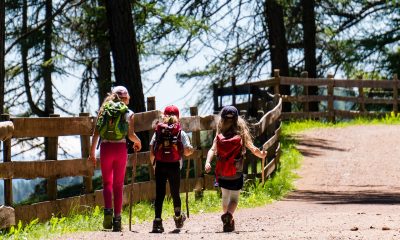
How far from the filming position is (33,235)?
31.1 ft

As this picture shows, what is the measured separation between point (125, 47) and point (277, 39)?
1039cm

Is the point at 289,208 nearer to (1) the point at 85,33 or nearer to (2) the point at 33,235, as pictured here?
(2) the point at 33,235

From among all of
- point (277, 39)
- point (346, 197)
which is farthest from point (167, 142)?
point (277, 39)

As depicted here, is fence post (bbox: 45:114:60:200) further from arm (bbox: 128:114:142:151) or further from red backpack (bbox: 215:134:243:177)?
red backpack (bbox: 215:134:243:177)

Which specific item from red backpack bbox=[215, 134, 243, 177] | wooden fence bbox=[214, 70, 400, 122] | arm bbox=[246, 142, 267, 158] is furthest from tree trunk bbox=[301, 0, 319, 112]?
red backpack bbox=[215, 134, 243, 177]

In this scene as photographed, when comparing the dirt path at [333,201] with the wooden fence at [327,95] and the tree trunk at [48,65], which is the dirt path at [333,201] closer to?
the wooden fence at [327,95]

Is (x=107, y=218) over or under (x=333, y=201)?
over

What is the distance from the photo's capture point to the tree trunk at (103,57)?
21203mm

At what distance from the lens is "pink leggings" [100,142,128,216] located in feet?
32.7

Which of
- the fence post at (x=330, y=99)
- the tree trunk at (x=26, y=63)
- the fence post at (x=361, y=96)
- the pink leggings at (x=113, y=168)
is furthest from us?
the fence post at (x=361, y=96)

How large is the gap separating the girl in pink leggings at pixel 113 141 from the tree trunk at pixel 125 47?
6.31m

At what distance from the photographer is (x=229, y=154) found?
1012 cm

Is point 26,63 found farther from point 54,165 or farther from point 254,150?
point 254,150

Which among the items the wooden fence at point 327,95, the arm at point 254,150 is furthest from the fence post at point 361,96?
the arm at point 254,150
